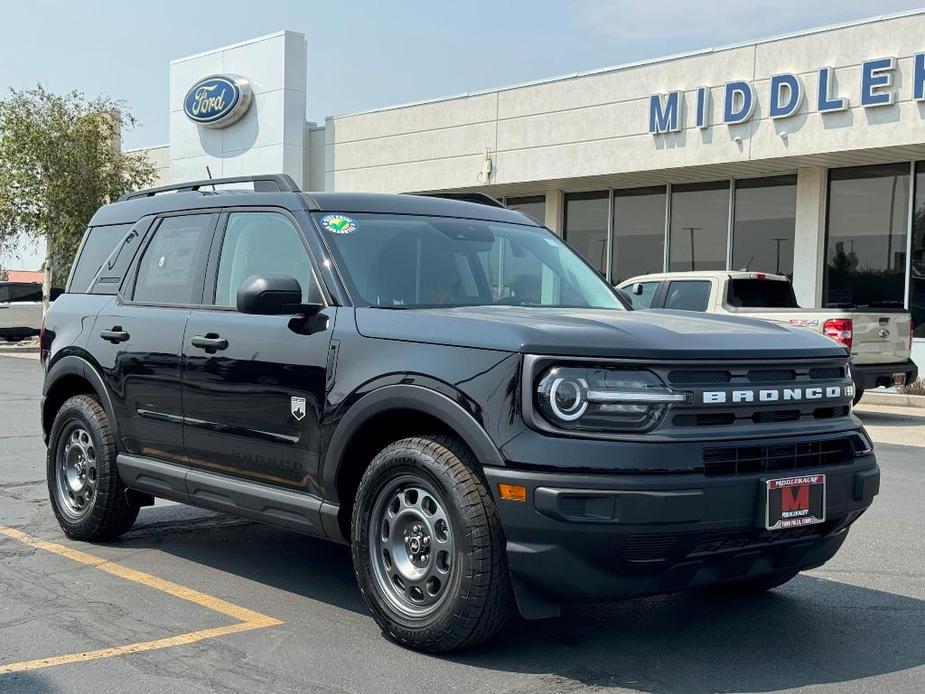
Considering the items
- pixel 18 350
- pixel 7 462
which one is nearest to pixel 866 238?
pixel 7 462

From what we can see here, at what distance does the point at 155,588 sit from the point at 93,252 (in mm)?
2364

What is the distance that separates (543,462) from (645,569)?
546 millimetres

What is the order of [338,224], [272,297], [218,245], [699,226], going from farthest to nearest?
[699,226] < [218,245] < [338,224] < [272,297]

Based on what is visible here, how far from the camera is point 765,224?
21.7 meters

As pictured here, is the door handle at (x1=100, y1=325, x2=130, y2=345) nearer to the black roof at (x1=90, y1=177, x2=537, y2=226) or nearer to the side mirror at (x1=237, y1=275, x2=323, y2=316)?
the black roof at (x1=90, y1=177, x2=537, y2=226)

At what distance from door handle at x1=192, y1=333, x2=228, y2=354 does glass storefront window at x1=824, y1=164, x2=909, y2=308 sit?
16.1m

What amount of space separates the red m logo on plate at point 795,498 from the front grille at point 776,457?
0.30 feet

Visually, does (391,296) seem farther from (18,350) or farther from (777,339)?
(18,350)

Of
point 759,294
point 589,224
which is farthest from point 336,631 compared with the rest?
point 589,224

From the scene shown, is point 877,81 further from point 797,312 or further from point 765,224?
point 797,312

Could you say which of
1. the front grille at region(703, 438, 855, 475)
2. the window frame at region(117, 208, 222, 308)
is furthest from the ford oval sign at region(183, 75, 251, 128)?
the front grille at region(703, 438, 855, 475)

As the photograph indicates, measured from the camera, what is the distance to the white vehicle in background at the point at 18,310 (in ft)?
105

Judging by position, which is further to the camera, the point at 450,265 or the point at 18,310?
the point at 18,310

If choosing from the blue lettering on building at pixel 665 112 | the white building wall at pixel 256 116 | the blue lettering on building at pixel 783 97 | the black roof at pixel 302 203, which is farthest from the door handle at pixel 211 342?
the white building wall at pixel 256 116
